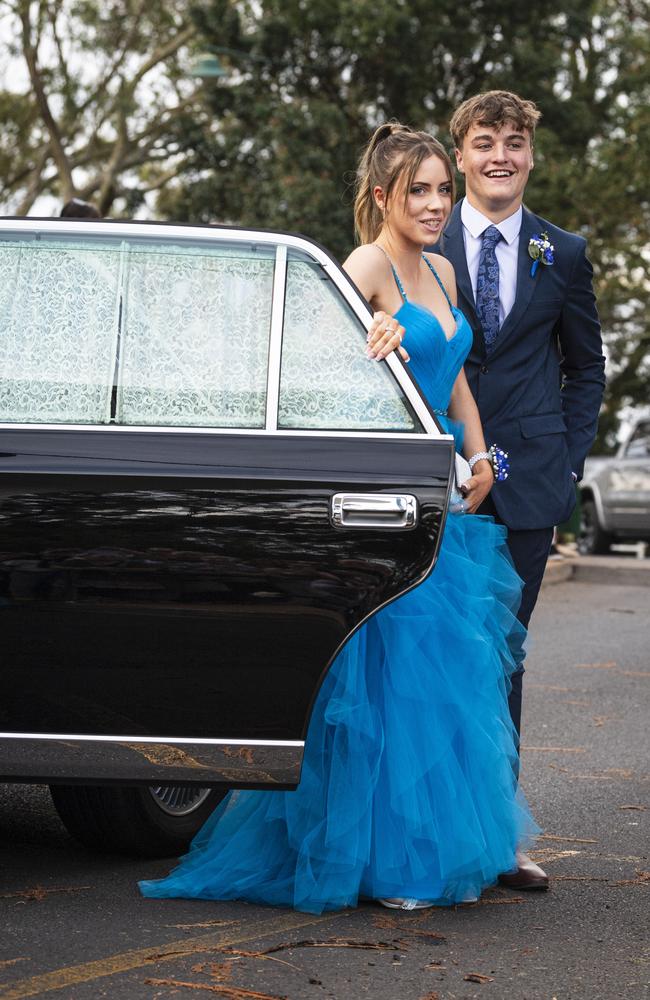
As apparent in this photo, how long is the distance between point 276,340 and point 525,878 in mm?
1649

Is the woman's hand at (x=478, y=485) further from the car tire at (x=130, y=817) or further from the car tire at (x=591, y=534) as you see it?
the car tire at (x=591, y=534)

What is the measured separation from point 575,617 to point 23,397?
31.2 ft

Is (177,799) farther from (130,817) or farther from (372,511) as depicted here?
(372,511)

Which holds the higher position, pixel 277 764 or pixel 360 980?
pixel 277 764

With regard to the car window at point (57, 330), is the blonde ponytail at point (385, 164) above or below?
above

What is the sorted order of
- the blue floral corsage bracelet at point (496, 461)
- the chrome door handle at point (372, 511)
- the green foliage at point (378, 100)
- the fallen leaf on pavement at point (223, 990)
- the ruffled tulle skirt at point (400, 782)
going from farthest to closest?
the green foliage at point (378, 100), the blue floral corsage bracelet at point (496, 461), the ruffled tulle skirt at point (400, 782), the chrome door handle at point (372, 511), the fallen leaf on pavement at point (223, 990)

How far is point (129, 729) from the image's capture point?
3.74 metres

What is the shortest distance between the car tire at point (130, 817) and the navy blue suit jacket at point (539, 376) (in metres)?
1.29

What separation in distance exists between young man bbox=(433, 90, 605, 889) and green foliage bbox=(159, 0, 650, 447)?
1814 centimetres

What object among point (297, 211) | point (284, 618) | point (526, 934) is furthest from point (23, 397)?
point (297, 211)

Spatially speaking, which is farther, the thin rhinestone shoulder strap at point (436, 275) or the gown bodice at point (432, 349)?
the thin rhinestone shoulder strap at point (436, 275)

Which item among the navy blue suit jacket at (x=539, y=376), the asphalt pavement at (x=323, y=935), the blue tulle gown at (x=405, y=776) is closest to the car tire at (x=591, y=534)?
the asphalt pavement at (x=323, y=935)

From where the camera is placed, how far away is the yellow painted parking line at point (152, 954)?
3.46 meters

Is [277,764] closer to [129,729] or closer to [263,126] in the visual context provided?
[129,729]
